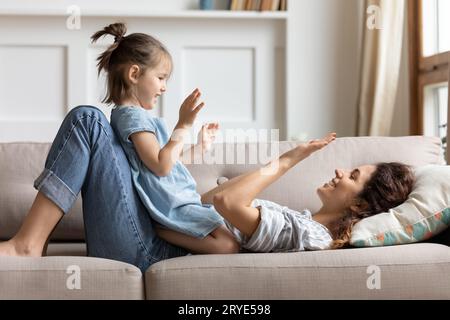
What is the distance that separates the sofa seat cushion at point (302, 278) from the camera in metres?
1.78

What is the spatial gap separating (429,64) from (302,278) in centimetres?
221

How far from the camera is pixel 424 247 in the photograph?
1912mm

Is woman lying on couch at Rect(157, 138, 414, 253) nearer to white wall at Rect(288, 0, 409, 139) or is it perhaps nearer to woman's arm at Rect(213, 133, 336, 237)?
woman's arm at Rect(213, 133, 336, 237)

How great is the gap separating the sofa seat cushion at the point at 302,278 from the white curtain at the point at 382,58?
81.6 inches

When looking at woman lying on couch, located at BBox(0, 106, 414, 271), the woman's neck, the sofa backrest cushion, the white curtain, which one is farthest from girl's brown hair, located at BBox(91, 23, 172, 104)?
the white curtain

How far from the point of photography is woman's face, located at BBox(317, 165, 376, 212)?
6.73ft

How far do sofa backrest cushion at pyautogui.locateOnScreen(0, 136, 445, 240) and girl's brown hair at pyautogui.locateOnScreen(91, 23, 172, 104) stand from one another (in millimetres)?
399

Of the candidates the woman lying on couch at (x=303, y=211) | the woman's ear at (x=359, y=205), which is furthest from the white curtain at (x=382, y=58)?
the woman's ear at (x=359, y=205)

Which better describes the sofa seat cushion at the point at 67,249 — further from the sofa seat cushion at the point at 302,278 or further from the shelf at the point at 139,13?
the shelf at the point at 139,13
